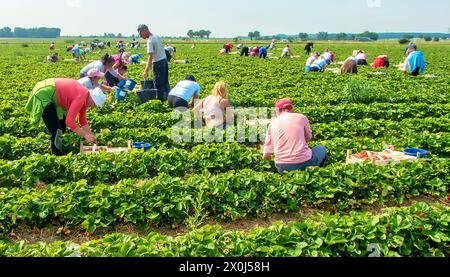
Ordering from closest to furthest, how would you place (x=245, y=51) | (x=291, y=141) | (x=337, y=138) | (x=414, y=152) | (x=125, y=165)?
(x=291, y=141), (x=125, y=165), (x=414, y=152), (x=337, y=138), (x=245, y=51)

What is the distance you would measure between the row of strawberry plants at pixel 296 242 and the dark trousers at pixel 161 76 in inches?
286

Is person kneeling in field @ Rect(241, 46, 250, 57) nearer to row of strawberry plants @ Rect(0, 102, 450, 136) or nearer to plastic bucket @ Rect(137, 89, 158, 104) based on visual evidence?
plastic bucket @ Rect(137, 89, 158, 104)

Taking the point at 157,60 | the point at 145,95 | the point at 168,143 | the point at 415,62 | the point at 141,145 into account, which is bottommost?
the point at 168,143

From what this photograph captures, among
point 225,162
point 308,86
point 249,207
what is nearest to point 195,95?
point 225,162

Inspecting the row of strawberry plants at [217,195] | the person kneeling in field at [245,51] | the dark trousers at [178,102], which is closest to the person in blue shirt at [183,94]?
the dark trousers at [178,102]

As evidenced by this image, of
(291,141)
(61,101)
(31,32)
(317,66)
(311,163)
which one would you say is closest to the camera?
(291,141)

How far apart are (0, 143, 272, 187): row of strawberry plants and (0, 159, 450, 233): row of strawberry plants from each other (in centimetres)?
65

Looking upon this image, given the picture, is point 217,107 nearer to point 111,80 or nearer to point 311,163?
point 311,163

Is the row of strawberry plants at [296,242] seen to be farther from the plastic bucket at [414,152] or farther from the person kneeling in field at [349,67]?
the person kneeling in field at [349,67]

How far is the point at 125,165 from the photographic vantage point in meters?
6.22

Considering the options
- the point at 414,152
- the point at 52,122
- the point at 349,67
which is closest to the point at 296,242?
the point at 414,152

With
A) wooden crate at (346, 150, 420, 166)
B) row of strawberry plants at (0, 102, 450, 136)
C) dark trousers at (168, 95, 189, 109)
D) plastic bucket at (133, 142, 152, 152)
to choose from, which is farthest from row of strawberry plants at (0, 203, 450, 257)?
dark trousers at (168, 95, 189, 109)

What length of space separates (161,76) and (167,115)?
231 cm
